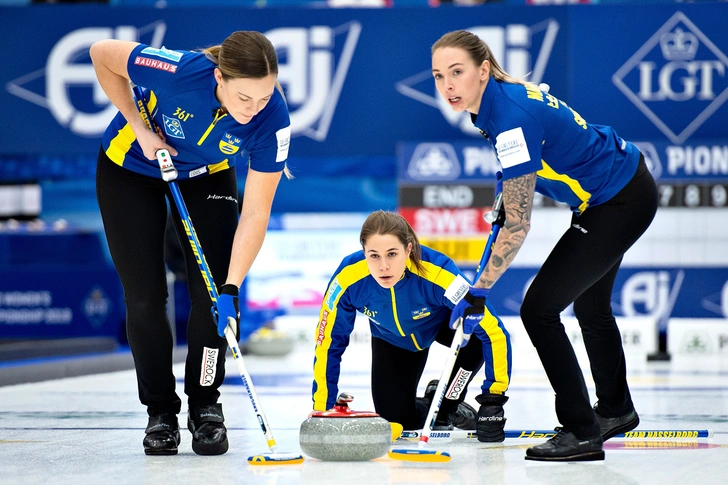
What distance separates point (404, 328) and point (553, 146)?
3.63 ft

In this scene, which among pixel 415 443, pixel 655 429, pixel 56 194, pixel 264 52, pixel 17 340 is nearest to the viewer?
pixel 264 52

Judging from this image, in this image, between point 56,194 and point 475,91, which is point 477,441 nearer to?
point 475,91

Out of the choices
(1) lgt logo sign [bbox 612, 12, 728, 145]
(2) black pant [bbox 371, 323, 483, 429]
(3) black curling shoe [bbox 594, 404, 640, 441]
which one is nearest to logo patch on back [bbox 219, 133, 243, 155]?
(2) black pant [bbox 371, 323, 483, 429]

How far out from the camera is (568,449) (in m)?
2.87

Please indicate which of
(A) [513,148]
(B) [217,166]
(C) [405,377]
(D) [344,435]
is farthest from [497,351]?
(B) [217,166]

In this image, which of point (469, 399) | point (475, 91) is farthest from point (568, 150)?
point (469, 399)

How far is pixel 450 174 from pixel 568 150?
20.0 feet

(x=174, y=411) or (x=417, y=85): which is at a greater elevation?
(x=417, y=85)

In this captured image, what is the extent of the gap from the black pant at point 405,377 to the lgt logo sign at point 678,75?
6.02 m

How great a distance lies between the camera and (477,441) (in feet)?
11.0

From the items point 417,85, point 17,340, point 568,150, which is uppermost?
point 417,85

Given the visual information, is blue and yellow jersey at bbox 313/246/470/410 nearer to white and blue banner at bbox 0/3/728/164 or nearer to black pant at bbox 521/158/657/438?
black pant at bbox 521/158/657/438

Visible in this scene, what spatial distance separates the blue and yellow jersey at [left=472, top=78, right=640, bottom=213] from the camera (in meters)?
2.74

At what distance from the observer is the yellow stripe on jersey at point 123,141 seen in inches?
123
